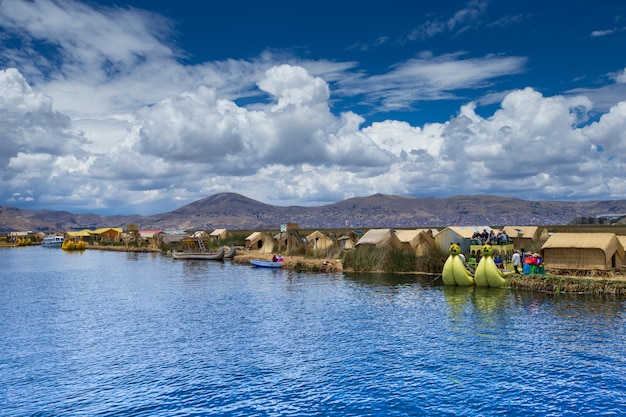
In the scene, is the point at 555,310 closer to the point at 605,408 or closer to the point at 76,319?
the point at 605,408

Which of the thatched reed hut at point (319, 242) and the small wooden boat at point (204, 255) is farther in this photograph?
the small wooden boat at point (204, 255)

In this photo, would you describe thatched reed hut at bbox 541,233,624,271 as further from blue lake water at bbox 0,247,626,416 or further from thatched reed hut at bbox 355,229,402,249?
thatched reed hut at bbox 355,229,402,249

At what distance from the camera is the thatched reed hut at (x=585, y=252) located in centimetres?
3456

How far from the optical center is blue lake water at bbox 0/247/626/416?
15602mm

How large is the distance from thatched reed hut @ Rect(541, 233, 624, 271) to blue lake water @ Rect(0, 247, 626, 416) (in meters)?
4.80

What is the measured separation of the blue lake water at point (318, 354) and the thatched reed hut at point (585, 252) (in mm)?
4804

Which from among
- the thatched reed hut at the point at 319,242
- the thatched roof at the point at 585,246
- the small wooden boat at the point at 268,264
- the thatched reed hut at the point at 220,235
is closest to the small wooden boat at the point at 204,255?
the thatched reed hut at the point at 319,242

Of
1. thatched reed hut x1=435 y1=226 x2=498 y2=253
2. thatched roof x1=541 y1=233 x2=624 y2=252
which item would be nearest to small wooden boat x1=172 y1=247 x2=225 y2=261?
thatched reed hut x1=435 y1=226 x2=498 y2=253

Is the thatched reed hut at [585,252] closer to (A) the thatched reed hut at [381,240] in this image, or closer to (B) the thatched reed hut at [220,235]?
(A) the thatched reed hut at [381,240]

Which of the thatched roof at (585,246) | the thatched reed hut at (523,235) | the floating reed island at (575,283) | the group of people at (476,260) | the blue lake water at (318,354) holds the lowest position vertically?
the blue lake water at (318,354)

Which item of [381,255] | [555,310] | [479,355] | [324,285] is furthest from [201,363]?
[381,255]

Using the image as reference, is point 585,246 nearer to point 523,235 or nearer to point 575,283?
point 575,283

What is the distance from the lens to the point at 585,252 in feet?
115

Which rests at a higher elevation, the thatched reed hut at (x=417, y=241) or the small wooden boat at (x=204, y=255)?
the thatched reed hut at (x=417, y=241)
